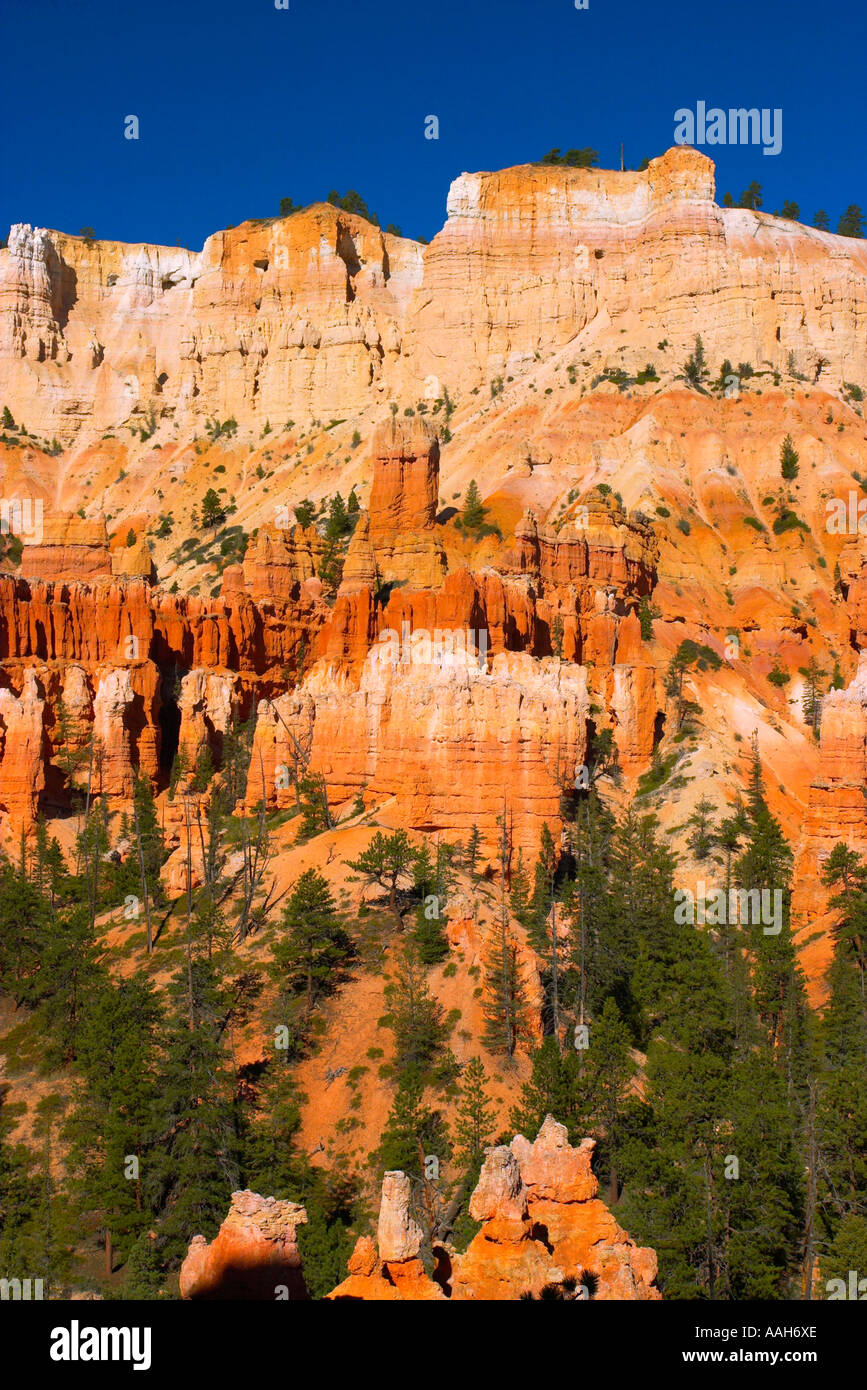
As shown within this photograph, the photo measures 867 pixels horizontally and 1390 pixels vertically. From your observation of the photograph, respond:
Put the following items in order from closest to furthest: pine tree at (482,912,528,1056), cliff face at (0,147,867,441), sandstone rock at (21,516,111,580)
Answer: pine tree at (482,912,528,1056) < sandstone rock at (21,516,111,580) < cliff face at (0,147,867,441)

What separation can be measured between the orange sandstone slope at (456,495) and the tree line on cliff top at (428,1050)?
11.8 feet

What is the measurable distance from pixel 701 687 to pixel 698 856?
698 inches

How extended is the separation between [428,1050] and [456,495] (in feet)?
196

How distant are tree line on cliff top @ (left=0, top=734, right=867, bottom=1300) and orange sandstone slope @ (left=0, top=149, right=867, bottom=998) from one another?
3591 millimetres

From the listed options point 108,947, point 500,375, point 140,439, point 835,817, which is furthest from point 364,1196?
point 140,439

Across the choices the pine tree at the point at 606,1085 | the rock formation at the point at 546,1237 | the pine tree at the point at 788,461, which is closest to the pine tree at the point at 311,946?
the pine tree at the point at 606,1085

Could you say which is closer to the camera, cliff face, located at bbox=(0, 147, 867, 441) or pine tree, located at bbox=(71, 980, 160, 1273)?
pine tree, located at bbox=(71, 980, 160, 1273)

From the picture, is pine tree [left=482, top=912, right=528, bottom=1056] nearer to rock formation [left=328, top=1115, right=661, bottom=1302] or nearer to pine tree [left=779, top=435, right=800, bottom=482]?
rock formation [left=328, top=1115, right=661, bottom=1302]

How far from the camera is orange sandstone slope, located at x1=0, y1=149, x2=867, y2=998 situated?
167ft

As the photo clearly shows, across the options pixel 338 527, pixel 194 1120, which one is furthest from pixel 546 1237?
pixel 338 527

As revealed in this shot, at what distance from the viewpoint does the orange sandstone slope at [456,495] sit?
5085cm

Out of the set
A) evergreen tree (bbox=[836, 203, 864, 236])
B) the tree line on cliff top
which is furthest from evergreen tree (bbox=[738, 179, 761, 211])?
the tree line on cliff top

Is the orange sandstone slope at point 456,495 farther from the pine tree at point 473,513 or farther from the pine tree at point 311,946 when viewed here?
the pine tree at point 311,946

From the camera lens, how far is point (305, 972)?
37406mm
